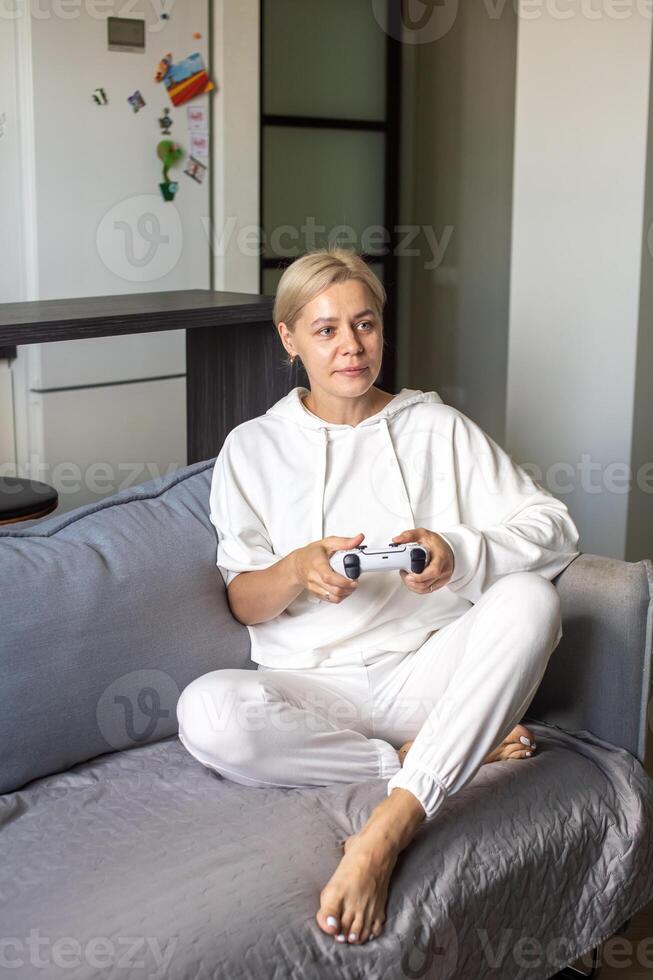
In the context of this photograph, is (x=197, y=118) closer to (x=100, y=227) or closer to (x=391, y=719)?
(x=100, y=227)

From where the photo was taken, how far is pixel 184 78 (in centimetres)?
401

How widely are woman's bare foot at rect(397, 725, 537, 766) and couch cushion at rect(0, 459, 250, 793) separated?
318 mm

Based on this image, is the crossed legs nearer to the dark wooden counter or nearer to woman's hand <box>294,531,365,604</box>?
woman's hand <box>294,531,365,604</box>

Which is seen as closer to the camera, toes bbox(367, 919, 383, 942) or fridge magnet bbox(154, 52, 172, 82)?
toes bbox(367, 919, 383, 942)

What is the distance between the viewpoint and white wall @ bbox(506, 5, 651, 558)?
320 cm

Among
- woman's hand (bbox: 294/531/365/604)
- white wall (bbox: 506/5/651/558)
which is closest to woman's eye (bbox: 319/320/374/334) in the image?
woman's hand (bbox: 294/531/365/604)

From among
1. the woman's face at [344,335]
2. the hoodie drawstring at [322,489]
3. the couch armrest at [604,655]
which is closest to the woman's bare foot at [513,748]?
the couch armrest at [604,655]

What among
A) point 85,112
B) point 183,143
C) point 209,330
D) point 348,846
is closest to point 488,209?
point 183,143

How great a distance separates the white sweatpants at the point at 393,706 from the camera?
5.43ft

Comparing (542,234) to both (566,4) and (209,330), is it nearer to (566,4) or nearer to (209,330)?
(566,4)

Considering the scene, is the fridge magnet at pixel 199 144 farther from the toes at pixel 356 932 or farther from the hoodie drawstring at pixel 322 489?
the toes at pixel 356 932

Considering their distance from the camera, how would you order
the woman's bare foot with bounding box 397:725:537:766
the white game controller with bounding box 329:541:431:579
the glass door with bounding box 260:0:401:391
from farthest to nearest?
the glass door with bounding box 260:0:401:391 < the woman's bare foot with bounding box 397:725:537:766 < the white game controller with bounding box 329:541:431:579

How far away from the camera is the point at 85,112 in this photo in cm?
381

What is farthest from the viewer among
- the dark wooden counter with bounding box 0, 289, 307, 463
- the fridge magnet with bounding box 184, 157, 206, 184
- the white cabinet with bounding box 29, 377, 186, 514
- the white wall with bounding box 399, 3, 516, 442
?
the white wall with bounding box 399, 3, 516, 442
